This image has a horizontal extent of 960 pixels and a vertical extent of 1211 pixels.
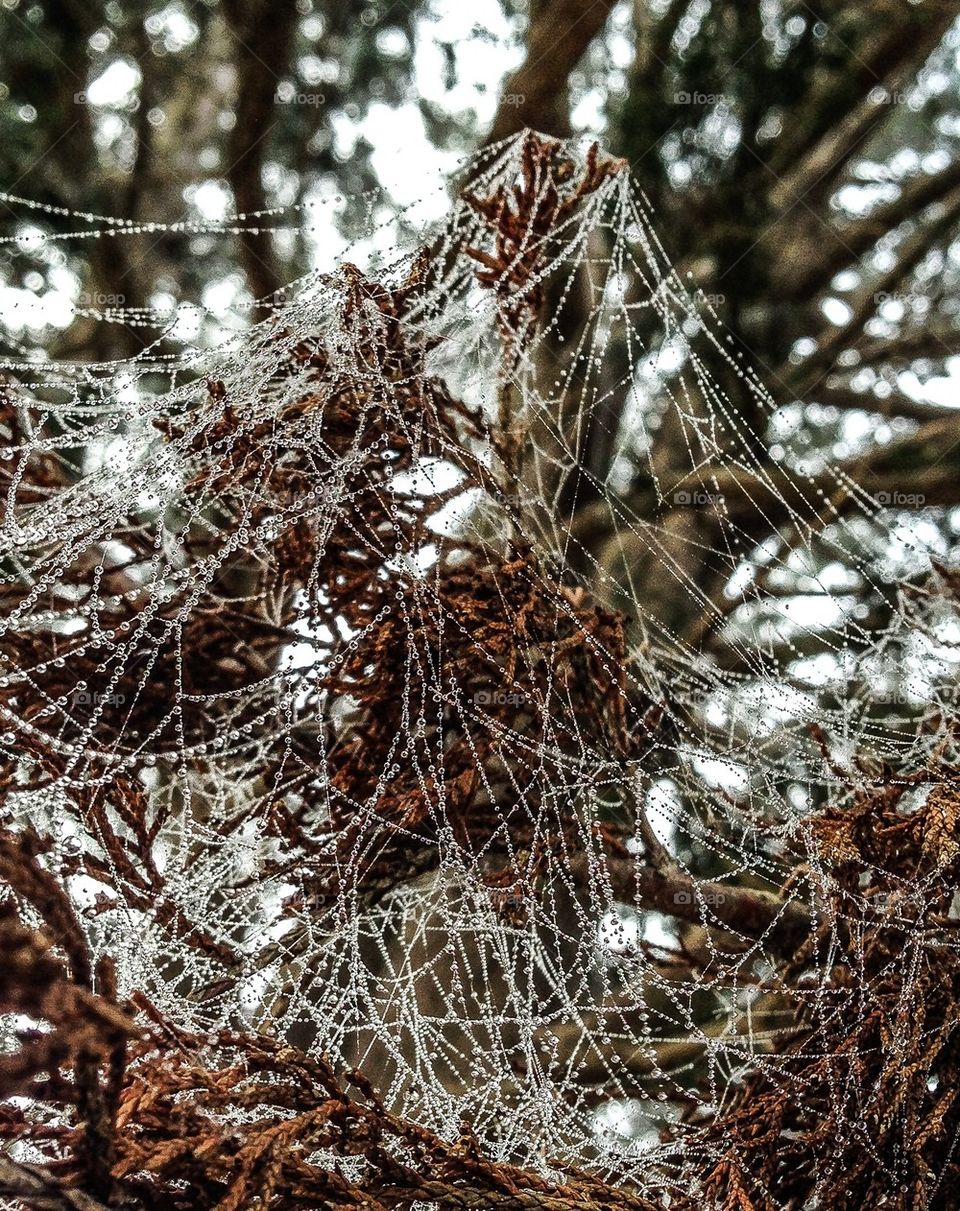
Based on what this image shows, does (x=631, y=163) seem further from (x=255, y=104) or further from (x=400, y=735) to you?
(x=400, y=735)

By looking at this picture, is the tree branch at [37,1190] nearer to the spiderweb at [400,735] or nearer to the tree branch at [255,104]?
the spiderweb at [400,735]

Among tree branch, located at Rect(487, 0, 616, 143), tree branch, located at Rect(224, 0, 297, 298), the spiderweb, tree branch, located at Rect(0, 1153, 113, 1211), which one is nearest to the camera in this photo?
tree branch, located at Rect(0, 1153, 113, 1211)

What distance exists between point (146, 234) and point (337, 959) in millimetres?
3713

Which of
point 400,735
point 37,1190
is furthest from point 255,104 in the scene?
point 37,1190

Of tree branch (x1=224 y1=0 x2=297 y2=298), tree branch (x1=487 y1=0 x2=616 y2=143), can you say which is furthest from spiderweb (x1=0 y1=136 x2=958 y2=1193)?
tree branch (x1=224 y1=0 x2=297 y2=298)

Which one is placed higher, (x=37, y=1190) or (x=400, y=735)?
(x=400, y=735)

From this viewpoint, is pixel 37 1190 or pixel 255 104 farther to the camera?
pixel 255 104

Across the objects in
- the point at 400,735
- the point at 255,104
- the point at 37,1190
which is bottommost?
the point at 37,1190

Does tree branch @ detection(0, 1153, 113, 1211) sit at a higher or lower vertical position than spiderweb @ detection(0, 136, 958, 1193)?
lower

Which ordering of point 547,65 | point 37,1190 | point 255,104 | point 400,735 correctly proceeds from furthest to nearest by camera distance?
point 255,104, point 547,65, point 400,735, point 37,1190

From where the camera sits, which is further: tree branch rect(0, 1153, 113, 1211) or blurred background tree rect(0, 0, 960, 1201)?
blurred background tree rect(0, 0, 960, 1201)

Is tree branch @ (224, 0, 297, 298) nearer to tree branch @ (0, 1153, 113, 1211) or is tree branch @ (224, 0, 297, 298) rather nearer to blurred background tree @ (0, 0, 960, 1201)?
blurred background tree @ (0, 0, 960, 1201)

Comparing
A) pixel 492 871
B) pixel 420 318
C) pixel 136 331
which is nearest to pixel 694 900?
pixel 492 871

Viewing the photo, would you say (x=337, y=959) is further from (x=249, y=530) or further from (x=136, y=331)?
(x=136, y=331)
